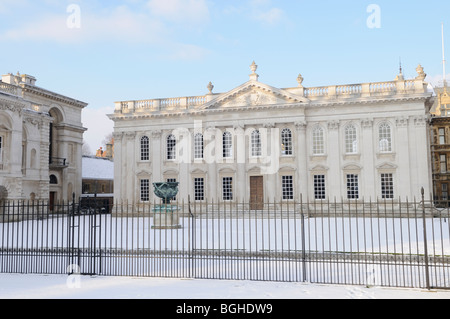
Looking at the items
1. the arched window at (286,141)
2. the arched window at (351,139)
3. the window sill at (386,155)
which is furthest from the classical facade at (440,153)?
the arched window at (286,141)

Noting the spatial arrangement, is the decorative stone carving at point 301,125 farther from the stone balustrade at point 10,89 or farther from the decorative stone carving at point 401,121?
the stone balustrade at point 10,89

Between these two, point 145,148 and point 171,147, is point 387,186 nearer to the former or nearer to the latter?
point 171,147

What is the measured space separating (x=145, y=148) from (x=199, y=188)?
23.4 feet

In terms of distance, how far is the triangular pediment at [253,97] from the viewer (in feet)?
125

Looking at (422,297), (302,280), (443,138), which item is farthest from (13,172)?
(443,138)

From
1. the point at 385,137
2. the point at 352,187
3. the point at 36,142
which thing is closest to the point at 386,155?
the point at 385,137

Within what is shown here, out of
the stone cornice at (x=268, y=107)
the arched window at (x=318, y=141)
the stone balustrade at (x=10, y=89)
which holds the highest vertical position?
the stone balustrade at (x=10, y=89)

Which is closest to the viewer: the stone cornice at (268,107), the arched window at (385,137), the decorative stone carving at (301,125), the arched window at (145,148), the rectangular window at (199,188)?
the stone cornice at (268,107)

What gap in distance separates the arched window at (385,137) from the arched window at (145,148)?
22.3m

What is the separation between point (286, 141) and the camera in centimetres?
3903

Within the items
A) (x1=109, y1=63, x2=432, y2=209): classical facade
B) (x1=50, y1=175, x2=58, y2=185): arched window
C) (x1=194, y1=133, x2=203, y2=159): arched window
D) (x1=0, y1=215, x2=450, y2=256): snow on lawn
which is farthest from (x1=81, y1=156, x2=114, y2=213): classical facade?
(x1=0, y1=215, x2=450, y2=256): snow on lawn

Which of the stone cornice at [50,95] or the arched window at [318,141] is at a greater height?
the stone cornice at [50,95]

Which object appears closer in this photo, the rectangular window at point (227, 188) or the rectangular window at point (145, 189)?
the rectangular window at point (227, 188)
